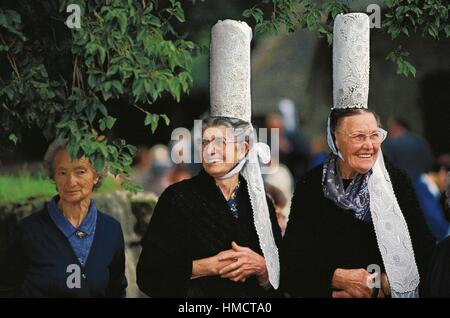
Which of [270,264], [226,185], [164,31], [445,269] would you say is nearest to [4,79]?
[164,31]

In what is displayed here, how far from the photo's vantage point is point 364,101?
744 cm

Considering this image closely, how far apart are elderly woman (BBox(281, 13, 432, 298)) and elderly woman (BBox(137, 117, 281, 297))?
302 millimetres

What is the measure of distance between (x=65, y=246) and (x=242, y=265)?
46.8 inches

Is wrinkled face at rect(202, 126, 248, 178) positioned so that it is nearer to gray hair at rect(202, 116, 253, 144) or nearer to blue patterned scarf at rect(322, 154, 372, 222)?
gray hair at rect(202, 116, 253, 144)

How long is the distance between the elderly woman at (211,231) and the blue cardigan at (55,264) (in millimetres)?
325

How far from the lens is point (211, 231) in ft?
23.8

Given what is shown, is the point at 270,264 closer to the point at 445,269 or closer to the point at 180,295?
the point at 180,295

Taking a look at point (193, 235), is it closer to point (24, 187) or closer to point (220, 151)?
point (220, 151)

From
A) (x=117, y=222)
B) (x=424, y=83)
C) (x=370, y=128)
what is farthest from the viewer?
(x=424, y=83)

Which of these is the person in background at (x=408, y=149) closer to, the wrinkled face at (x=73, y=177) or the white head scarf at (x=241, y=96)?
the white head scarf at (x=241, y=96)

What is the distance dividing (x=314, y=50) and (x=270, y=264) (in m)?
1.96

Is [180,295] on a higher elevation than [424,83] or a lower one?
lower

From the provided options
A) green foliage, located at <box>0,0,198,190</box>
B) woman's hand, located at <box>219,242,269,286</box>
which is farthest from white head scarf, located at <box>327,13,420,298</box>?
green foliage, located at <box>0,0,198,190</box>

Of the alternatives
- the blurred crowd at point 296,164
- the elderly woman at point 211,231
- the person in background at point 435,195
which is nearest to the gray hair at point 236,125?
the elderly woman at point 211,231
